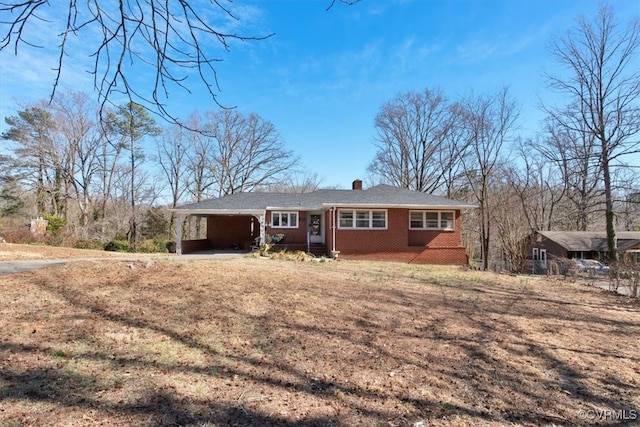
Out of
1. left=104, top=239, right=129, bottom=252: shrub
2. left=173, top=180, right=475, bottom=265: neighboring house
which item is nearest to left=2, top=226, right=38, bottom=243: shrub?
left=104, top=239, right=129, bottom=252: shrub

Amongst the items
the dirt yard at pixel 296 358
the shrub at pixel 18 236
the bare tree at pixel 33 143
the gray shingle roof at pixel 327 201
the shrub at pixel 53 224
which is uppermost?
the bare tree at pixel 33 143

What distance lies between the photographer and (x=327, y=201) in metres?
18.7

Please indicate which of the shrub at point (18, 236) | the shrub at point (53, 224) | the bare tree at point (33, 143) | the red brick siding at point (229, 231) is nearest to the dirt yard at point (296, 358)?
the red brick siding at point (229, 231)

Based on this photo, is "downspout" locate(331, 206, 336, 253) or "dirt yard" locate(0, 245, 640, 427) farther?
"downspout" locate(331, 206, 336, 253)

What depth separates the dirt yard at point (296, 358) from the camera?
289cm

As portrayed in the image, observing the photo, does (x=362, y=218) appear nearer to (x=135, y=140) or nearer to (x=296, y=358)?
(x=296, y=358)

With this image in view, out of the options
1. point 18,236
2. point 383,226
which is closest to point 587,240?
point 383,226

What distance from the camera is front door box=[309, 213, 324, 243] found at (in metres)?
20.6

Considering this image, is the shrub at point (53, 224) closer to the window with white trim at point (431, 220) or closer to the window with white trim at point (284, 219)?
the window with white trim at point (284, 219)

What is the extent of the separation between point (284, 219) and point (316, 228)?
1.97 m

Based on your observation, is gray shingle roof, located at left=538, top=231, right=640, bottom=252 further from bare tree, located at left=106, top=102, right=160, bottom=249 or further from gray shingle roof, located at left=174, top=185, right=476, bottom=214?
bare tree, located at left=106, top=102, right=160, bottom=249

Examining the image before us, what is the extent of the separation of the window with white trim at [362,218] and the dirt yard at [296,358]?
1059cm

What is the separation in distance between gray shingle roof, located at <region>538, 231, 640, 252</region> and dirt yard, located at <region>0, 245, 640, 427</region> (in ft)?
86.9

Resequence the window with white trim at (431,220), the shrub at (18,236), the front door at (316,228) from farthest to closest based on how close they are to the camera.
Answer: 1. the front door at (316,228)
2. the shrub at (18,236)
3. the window with white trim at (431,220)
